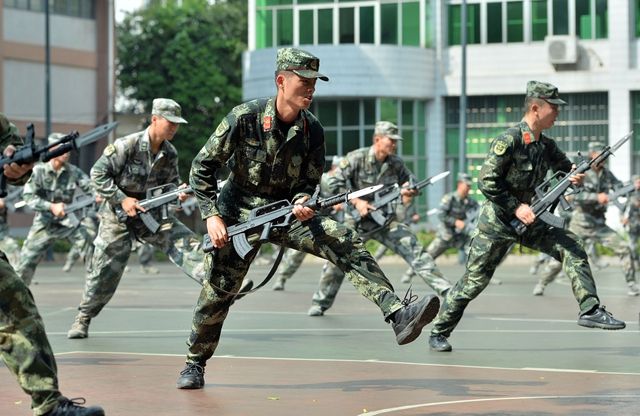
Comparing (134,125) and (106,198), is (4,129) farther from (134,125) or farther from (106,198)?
(134,125)

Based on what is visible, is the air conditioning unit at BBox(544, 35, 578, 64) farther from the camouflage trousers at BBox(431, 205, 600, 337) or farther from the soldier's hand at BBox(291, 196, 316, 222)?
the soldier's hand at BBox(291, 196, 316, 222)

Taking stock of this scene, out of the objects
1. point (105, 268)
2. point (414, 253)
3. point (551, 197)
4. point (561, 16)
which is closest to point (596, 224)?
point (414, 253)

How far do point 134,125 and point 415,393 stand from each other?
144 feet

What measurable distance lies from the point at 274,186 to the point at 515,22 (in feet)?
133

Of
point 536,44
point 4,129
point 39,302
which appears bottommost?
point 39,302

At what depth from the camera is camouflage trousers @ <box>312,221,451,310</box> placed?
16.2m

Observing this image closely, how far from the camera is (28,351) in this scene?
7969mm

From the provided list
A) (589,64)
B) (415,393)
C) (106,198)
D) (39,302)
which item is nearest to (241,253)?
(415,393)

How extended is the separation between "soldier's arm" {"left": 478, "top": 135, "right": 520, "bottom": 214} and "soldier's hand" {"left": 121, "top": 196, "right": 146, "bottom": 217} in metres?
3.20

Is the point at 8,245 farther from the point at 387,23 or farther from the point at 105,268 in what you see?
the point at 387,23

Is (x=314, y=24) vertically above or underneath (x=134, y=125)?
above

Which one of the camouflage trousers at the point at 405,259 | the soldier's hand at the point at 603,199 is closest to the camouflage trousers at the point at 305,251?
the camouflage trousers at the point at 405,259

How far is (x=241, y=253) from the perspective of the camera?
990cm

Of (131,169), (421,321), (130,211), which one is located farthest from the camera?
(131,169)
